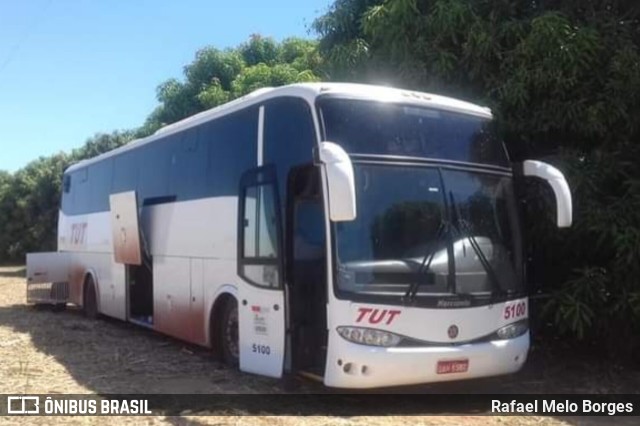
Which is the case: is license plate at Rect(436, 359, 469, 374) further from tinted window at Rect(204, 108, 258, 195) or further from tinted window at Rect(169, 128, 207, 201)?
tinted window at Rect(169, 128, 207, 201)

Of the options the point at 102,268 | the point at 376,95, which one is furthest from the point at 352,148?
the point at 102,268

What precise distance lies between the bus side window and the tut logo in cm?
253

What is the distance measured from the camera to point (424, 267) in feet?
22.6

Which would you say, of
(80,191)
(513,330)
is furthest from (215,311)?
(80,191)

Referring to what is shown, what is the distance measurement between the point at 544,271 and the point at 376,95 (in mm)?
3560

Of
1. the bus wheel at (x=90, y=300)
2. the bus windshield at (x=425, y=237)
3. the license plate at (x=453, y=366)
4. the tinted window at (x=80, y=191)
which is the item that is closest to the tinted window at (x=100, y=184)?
the tinted window at (x=80, y=191)

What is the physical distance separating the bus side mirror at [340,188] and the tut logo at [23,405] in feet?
11.8

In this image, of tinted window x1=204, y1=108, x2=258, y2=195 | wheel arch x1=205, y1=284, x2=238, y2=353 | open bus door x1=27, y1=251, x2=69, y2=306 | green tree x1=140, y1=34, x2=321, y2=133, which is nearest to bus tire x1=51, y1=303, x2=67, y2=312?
open bus door x1=27, y1=251, x2=69, y2=306

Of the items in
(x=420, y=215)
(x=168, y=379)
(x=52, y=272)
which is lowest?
(x=168, y=379)

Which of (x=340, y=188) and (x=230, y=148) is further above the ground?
(x=230, y=148)

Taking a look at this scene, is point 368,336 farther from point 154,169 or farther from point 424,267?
point 154,169

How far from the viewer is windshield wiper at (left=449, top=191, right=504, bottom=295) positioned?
7254mm

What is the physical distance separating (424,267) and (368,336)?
88 cm

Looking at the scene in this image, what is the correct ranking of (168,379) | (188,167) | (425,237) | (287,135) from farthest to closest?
(188,167) → (168,379) → (287,135) → (425,237)
